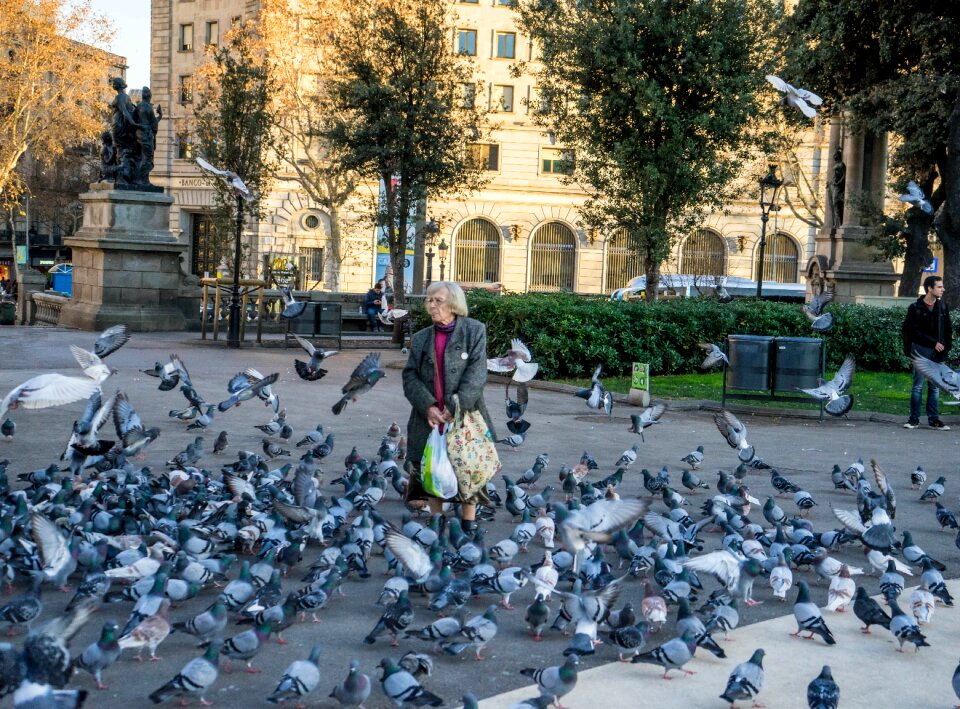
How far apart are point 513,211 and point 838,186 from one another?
2373cm

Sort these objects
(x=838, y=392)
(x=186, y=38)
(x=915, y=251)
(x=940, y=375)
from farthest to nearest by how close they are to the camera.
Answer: (x=186, y=38)
(x=915, y=251)
(x=838, y=392)
(x=940, y=375)

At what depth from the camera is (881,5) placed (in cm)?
2767

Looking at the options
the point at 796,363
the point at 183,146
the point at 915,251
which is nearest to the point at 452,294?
the point at 796,363

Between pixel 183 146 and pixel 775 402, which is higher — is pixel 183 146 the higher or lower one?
the higher one

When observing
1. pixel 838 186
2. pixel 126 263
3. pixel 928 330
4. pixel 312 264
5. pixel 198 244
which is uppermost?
pixel 838 186

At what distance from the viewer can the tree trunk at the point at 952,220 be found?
2459cm

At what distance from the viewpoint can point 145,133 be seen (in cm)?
2641

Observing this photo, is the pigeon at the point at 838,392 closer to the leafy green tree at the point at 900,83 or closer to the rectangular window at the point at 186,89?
the leafy green tree at the point at 900,83

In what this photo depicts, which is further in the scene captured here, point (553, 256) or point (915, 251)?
point (553, 256)

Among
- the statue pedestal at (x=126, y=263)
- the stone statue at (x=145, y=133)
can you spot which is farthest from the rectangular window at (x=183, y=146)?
the statue pedestal at (x=126, y=263)

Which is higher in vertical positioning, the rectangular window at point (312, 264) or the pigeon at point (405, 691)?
the rectangular window at point (312, 264)

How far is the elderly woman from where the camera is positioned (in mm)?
7734

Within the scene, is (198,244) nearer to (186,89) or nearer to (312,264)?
(312,264)

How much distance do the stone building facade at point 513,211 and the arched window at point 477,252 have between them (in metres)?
0.05
